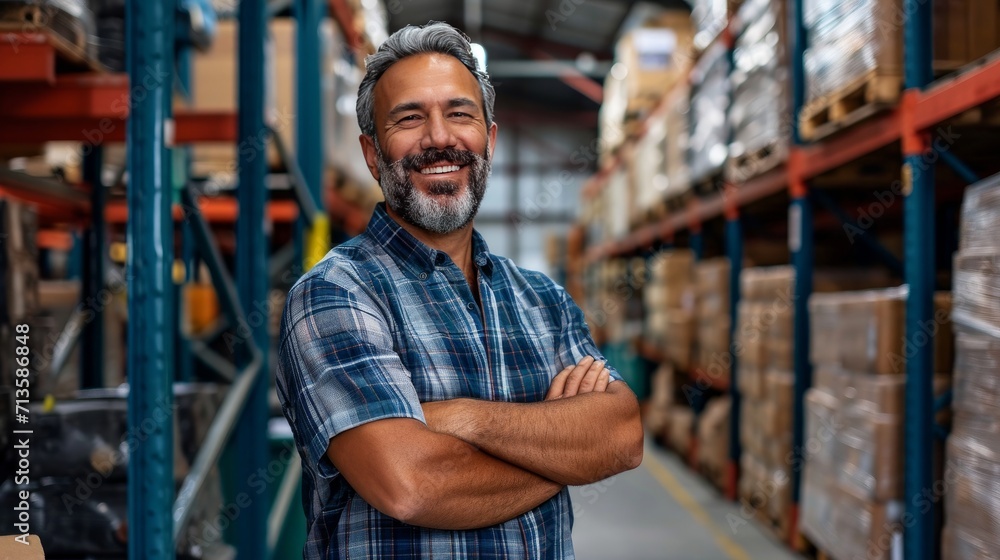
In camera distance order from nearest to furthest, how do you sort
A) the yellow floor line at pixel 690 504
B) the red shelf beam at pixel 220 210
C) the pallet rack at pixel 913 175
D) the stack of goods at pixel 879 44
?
the pallet rack at pixel 913 175
the stack of goods at pixel 879 44
the yellow floor line at pixel 690 504
the red shelf beam at pixel 220 210

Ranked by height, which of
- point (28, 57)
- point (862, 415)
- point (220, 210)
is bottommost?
point (862, 415)

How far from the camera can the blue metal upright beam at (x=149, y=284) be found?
7.77ft

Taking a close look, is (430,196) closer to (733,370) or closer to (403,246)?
(403,246)

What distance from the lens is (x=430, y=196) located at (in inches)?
78.8

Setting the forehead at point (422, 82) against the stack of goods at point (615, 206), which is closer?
the forehead at point (422, 82)

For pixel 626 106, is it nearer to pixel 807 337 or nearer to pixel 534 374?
pixel 807 337

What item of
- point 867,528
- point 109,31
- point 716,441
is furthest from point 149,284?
point 716,441

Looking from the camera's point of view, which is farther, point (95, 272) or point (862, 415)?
point (95, 272)

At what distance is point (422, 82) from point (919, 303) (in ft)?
9.37

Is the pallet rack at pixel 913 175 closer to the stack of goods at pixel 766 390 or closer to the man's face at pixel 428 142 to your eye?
the stack of goods at pixel 766 390

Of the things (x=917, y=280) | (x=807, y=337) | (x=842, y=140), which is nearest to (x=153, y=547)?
(x=917, y=280)

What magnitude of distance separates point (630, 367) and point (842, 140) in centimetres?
688

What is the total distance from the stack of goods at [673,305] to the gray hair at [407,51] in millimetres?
6759

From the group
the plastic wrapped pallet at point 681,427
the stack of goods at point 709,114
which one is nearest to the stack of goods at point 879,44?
the stack of goods at point 709,114
